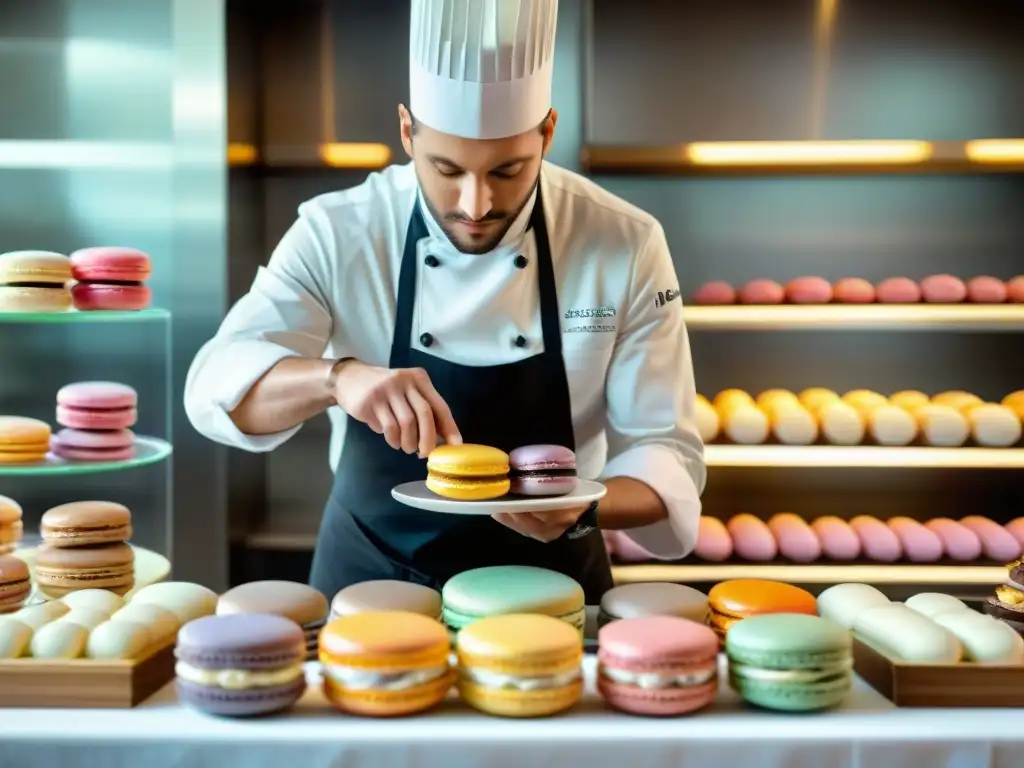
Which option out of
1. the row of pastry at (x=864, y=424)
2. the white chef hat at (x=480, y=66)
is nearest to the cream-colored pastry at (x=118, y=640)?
the white chef hat at (x=480, y=66)

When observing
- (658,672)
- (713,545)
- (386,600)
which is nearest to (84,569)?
(386,600)

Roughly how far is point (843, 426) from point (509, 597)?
2.05 metres

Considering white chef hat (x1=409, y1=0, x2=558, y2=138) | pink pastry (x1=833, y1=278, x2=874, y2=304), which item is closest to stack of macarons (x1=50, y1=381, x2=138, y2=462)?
white chef hat (x1=409, y1=0, x2=558, y2=138)

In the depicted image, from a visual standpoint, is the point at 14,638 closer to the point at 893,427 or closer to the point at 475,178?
the point at 475,178

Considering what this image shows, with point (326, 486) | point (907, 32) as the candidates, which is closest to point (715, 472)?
point (326, 486)

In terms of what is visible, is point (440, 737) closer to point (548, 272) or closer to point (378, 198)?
point (548, 272)

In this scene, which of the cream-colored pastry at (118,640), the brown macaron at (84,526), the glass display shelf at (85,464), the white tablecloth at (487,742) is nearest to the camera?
the white tablecloth at (487,742)

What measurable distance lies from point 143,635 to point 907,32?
3.07 metres

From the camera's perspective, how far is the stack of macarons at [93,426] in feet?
7.81

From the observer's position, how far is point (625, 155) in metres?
3.12

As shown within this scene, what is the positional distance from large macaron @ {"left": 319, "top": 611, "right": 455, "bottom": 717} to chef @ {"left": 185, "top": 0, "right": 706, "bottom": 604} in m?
0.71

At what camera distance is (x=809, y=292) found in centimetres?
307

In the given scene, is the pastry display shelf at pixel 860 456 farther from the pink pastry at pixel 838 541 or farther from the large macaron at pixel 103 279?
the large macaron at pixel 103 279

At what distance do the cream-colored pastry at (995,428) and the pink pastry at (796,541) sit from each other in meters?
0.57
